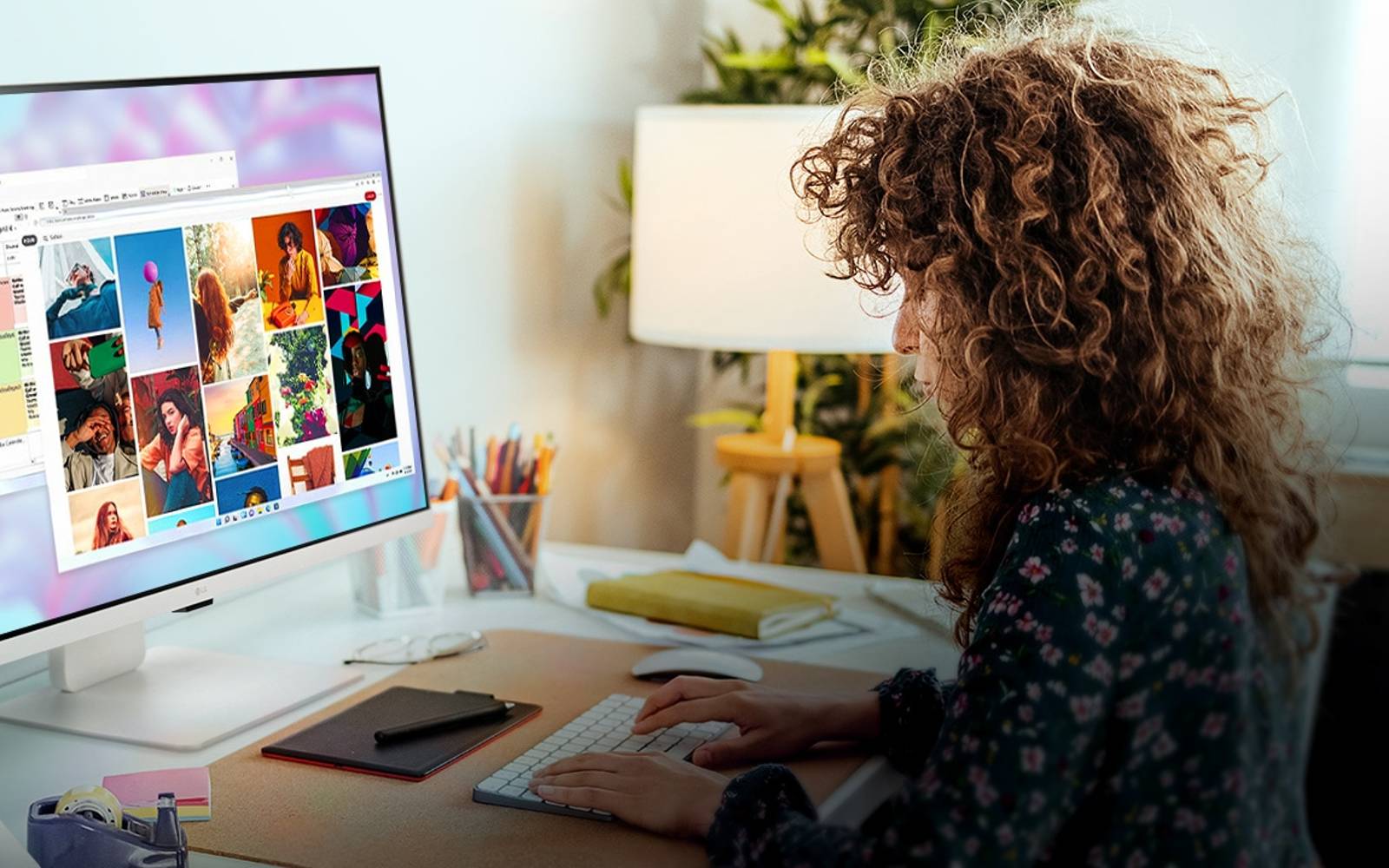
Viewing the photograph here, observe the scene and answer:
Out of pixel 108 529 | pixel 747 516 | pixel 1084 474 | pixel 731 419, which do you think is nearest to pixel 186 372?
pixel 108 529

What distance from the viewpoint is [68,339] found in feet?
3.28

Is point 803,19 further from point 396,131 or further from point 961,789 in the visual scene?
point 961,789

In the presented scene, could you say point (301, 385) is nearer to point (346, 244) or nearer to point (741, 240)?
point (346, 244)

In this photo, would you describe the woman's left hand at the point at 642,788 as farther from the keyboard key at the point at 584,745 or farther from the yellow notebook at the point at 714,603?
the yellow notebook at the point at 714,603

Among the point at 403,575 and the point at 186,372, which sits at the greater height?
the point at 186,372

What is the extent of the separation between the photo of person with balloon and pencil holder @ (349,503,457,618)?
377mm

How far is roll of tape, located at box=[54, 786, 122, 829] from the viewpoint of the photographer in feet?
2.83

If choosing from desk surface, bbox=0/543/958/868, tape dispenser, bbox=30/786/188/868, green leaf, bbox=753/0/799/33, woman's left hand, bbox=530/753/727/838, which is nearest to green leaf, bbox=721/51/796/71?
green leaf, bbox=753/0/799/33

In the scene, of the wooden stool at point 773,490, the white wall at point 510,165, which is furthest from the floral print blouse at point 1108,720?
the wooden stool at point 773,490

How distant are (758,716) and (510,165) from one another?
115 centimetres

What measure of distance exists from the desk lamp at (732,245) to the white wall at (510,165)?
0.55 feet

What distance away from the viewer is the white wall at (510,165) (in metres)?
1.39

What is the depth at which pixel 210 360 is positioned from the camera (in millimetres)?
1110

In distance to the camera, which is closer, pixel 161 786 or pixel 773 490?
pixel 161 786
